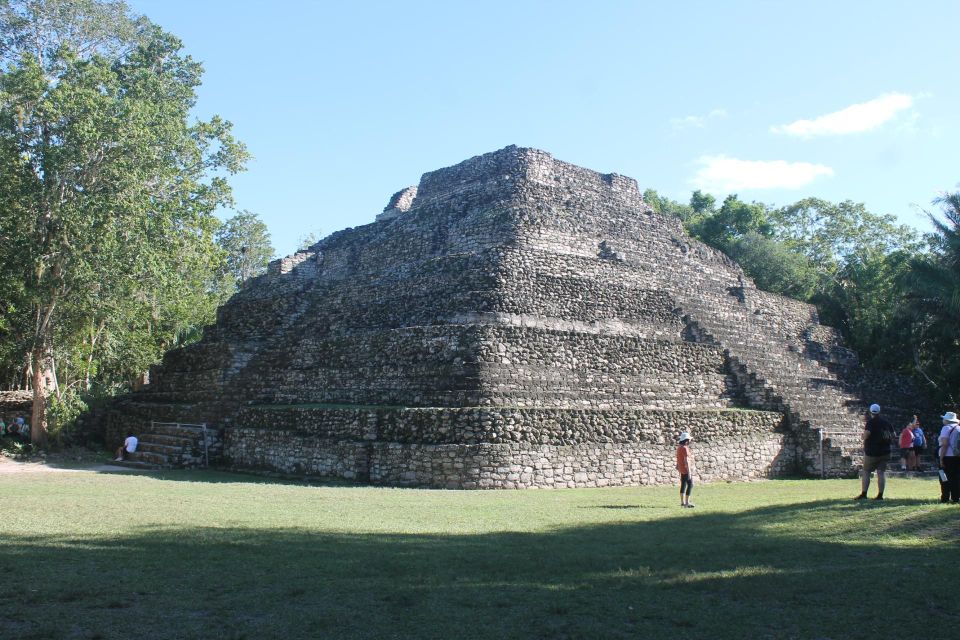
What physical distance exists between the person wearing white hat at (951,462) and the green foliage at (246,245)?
146 feet

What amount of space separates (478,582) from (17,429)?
22.8 metres

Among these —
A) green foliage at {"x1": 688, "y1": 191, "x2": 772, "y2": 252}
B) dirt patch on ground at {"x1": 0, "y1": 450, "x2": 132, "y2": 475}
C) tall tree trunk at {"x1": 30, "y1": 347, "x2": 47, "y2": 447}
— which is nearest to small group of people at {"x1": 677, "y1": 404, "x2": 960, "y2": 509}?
dirt patch on ground at {"x1": 0, "y1": 450, "x2": 132, "y2": 475}

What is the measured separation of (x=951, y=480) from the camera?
9.87m

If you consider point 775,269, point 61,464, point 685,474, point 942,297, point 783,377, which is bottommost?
point 61,464

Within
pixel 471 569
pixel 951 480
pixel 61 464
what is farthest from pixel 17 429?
pixel 951 480

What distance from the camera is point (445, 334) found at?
1546 centimetres

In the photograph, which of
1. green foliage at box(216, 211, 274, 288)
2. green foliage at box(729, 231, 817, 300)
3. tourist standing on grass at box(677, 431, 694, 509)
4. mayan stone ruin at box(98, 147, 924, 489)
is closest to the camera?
tourist standing on grass at box(677, 431, 694, 509)

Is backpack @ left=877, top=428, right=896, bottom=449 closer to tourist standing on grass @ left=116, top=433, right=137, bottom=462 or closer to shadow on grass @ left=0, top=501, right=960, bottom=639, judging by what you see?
shadow on grass @ left=0, top=501, right=960, bottom=639

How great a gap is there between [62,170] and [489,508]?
52.2ft

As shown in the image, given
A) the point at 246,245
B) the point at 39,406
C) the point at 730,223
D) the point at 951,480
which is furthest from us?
the point at 246,245

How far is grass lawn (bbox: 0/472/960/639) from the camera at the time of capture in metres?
4.83

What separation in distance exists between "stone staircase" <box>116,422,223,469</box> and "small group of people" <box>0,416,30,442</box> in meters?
5.53

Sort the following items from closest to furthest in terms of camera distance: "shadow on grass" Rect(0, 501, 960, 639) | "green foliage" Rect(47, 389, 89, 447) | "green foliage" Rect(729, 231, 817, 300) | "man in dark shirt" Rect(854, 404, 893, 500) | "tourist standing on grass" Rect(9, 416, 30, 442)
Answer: "shadow on grass" Rect(0, 501, 960, 639) → "man in dark shirt" Rect(854, 404, 893, 500) → "green foliage" Rect(47, 389, 89, 447) → "tourist standing on grass" Rect(9, 416, 30, 442) → "green foliage" Rect(729, 231, 817, 300)

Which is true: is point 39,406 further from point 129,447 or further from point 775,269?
point 775,269
